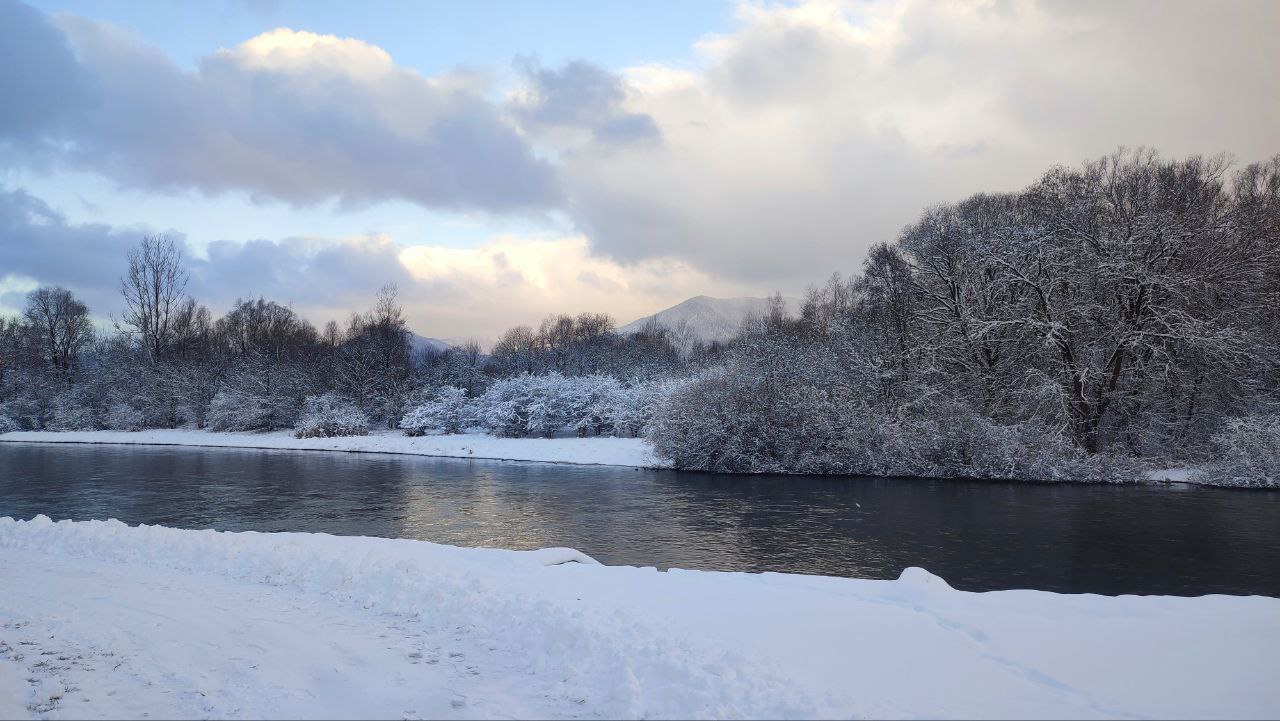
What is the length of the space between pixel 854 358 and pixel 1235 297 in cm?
1669

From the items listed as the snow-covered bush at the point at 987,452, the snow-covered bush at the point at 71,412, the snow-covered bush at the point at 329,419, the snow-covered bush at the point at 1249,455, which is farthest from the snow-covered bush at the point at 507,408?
the snow-covered bush at the point at 1249,455

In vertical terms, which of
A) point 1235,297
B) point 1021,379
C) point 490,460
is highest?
point 1235,297

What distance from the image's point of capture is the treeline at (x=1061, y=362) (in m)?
26.9

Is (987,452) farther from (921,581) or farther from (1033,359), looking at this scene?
(921,581)

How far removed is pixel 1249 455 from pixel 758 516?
19519 mm

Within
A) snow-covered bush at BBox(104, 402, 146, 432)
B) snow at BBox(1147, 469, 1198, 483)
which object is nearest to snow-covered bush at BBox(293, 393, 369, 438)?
snow-covered bush at BBox(104, 402, 146, 432)

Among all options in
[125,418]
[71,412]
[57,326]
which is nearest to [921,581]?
[125,418]

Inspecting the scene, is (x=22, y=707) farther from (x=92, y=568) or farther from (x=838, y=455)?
(x=838, y=455)

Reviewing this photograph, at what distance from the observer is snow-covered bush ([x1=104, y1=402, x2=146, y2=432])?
5584 centimetres

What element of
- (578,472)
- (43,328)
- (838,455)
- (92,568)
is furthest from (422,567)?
(43,328)

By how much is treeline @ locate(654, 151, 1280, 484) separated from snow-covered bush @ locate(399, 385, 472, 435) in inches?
818

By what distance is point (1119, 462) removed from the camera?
26328 millimetres

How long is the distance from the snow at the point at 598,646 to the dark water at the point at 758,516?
15.2 feet

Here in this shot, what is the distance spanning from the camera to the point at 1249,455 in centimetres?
2372
